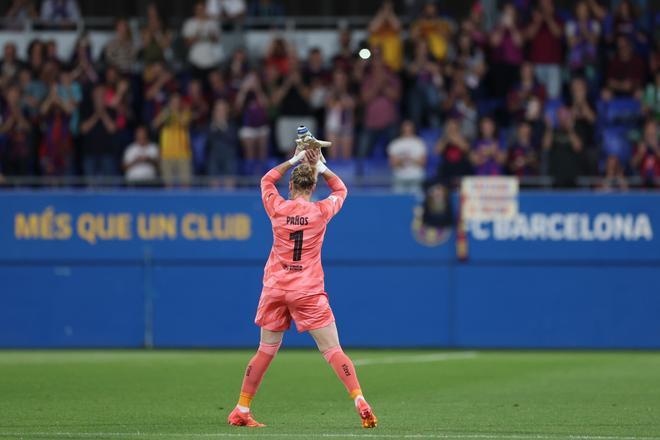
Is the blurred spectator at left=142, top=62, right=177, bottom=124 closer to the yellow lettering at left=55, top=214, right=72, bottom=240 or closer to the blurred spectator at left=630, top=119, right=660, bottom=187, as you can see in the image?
the yellow lettering at left=55, top=214, right=72, bottom=240

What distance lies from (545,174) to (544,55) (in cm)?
318

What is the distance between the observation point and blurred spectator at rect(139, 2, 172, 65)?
2411 centimetres

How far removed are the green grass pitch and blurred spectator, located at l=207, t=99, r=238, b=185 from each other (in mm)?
3514

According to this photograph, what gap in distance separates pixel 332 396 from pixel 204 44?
1222 centimetres

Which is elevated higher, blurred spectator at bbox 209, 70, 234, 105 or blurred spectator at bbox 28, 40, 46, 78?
blurred spectator at bbox 28, 40, 46, 78

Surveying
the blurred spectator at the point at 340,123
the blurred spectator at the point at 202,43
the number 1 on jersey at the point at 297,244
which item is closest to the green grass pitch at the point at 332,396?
the number 1 on jersey at the point at 297,244

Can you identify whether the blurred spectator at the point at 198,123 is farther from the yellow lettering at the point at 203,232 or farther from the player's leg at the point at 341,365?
the player's leg at the point at 341,365

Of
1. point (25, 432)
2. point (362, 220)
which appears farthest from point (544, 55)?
point (25, 432)

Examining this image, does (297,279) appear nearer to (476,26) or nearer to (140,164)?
(140,164)

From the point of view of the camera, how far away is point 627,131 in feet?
74.2

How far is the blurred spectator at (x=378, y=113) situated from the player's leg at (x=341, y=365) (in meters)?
12.3

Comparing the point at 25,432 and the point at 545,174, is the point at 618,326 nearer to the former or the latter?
the point at 545,174

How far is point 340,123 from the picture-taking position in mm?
22578

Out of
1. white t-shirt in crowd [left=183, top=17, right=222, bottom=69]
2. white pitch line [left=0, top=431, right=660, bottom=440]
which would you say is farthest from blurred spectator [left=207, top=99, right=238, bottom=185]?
white pitch line [left=0, top=431, right=660, bottom=440]
